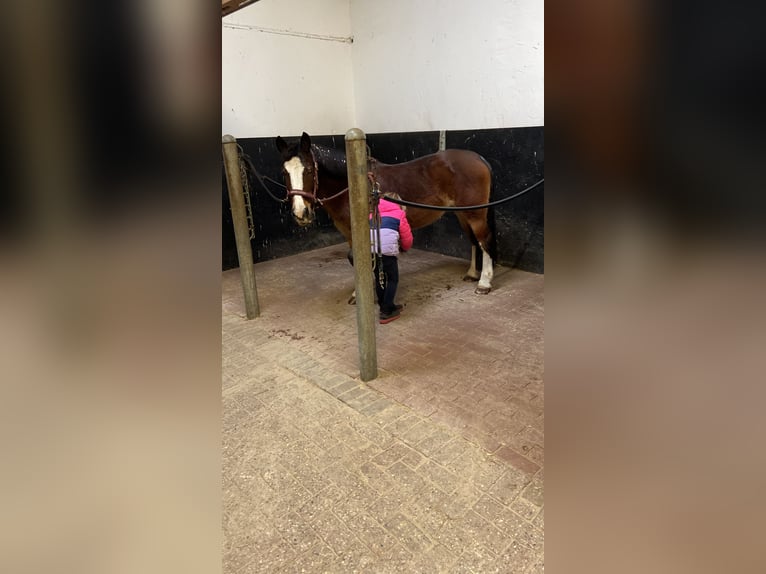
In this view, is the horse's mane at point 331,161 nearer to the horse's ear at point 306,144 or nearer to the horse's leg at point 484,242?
the horse's ear at point 306,144

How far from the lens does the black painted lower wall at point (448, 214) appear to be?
15.1 ft

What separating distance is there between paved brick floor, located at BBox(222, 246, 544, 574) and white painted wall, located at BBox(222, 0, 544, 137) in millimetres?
2433

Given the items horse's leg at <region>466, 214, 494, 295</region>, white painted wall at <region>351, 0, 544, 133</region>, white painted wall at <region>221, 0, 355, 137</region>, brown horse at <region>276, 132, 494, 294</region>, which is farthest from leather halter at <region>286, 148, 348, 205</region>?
white painted wall at <region>351, 0, 544, 133</region>

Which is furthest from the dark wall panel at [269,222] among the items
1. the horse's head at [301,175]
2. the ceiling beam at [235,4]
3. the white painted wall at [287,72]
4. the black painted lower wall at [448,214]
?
the ceiling beam at [235,4]

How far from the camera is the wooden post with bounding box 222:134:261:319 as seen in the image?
356cm

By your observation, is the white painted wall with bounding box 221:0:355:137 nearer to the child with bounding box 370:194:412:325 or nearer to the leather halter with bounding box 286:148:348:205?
the leather halter with bounding box 286:148:348:205

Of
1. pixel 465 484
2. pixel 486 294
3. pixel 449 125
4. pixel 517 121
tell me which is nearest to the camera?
pixel 465 484

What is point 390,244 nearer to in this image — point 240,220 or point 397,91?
point 240,220

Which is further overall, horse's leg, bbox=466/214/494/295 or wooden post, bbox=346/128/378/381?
horse's leg, bbox=466/214/494/295
